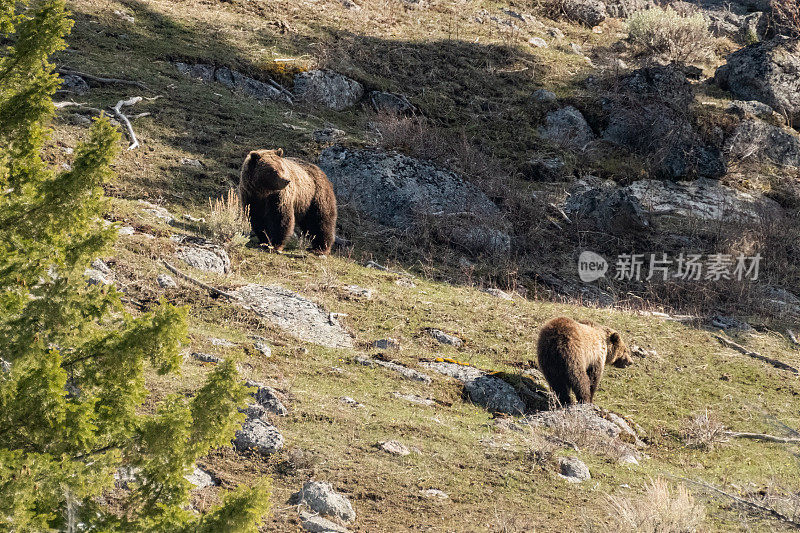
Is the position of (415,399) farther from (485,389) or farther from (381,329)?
(381,329)

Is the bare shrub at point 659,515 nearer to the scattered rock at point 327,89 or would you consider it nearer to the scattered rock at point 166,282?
the scattered rock at point 166,282

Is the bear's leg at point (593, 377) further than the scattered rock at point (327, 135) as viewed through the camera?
No

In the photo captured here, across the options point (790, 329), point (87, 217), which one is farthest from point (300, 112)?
point (87, 217)

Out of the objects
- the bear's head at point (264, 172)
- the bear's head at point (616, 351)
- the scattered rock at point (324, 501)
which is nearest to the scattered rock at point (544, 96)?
the bear's head at point (264, 172)

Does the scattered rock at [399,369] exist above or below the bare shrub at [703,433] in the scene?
above

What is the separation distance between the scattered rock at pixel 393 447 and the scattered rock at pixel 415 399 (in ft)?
4.66

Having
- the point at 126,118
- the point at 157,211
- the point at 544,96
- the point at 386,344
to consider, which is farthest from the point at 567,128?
the point at 386,344

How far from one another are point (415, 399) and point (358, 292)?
11.7ft

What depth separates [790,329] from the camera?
49.7ft

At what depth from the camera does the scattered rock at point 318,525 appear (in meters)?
5.47

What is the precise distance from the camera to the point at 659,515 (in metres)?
5.88

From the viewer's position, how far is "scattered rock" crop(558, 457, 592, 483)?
7458mm

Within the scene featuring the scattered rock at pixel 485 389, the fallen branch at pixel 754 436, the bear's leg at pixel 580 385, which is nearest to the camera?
the scattered rock at pixel 485 389

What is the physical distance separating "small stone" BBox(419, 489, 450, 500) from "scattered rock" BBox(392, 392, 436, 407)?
2218 mm
